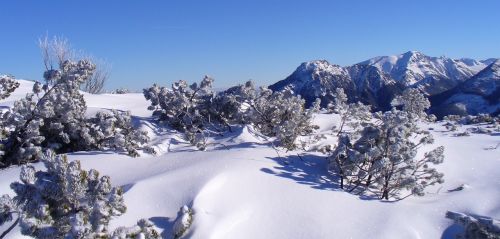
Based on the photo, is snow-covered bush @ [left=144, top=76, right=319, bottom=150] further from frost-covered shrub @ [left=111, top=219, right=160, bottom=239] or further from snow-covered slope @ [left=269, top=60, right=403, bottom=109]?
snow-covered slope @ [left=269, top=60, right=403, bottom=109]

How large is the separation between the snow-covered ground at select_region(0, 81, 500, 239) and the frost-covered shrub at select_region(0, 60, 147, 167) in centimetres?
52

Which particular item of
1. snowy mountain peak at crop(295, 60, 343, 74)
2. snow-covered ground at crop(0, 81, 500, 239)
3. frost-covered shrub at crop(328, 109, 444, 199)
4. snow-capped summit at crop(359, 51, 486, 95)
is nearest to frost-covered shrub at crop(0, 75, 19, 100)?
snow-covered ground at crop(0, 81, 500, 239)

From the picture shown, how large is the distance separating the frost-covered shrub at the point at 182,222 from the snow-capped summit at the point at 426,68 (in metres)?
114

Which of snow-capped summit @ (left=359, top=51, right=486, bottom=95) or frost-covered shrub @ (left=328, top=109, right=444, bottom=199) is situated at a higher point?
snow-capped summit @ (left=359, top=51, right=486, bottom=95)

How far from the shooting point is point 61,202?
4.99 meters

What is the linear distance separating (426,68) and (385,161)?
133m

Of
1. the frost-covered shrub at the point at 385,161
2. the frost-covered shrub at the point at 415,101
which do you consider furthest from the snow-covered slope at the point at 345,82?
the frost-covered shrub at the point at 385,161

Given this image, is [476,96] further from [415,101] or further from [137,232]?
[137,232]

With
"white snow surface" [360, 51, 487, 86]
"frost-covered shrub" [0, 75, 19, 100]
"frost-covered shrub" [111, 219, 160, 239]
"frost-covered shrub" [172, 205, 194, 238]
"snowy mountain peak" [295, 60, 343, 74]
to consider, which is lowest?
"frost-covered shrub" [172, 205, 194, 238]

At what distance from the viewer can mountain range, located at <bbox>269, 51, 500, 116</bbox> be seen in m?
61.7

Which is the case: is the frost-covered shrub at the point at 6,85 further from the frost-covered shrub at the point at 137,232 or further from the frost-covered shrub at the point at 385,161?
the frost-covered shrub at the point at 385,161

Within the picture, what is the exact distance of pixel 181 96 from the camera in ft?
38.1

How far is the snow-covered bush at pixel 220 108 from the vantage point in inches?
460

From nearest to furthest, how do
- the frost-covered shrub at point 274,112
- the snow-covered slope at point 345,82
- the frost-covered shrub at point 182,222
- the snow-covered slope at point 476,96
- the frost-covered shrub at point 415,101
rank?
the frost-covered shrub at point 182,222 → the frost-covered shrub at point 274,112 → the frost-covered shrub at point 415,101 → the snow-covered slope at point 476,96 → the snow-covered slope at point 345,82
